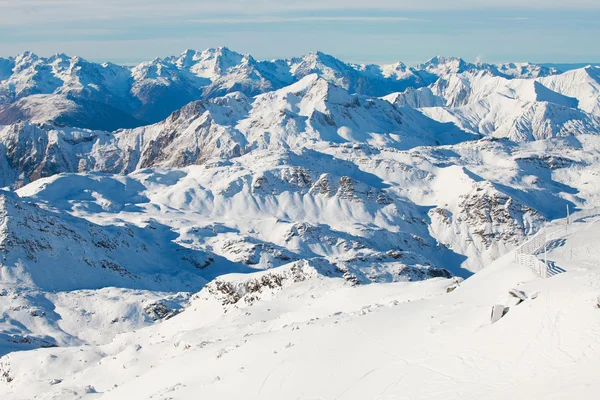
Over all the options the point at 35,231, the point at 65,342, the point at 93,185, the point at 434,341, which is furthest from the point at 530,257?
the point at 93,185

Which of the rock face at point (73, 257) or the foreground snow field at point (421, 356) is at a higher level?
the foreground snow field at point (421, 356)

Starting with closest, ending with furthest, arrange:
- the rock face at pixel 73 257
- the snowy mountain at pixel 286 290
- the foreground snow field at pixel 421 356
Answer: the foreground snow field at pixel 421 356
the snowy mountain at pixel 286 290
the rock face at pixel 73 257

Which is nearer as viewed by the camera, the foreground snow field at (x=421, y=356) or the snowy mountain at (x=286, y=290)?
the foreground snow field at (x=421, y=356)

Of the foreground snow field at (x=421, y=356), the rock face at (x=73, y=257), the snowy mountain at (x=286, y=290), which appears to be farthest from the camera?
the rock face at (x=73, y=257)

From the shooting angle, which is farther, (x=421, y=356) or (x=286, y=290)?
(x=286, y=290)

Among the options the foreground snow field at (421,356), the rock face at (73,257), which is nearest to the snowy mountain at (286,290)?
the foreground snow field at (421,356)

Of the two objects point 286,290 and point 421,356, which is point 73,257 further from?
point 421,356

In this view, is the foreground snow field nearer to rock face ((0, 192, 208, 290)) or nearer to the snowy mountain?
the snowy mountain

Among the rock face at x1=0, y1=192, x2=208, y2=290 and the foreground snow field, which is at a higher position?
the foreground snow field

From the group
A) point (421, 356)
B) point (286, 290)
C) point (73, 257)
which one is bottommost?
point (73, 257)

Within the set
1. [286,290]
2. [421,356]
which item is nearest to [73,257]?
[286,290]

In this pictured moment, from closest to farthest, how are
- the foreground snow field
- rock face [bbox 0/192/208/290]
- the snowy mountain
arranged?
the foreground snow field < the snowy mountain < rock face [bbox 0/192/208/290]

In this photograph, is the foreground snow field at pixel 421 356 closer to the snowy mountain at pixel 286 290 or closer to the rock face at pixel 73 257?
the snowy mountain at pixel 286 290

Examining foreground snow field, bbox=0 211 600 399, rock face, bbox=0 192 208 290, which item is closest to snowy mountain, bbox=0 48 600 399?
foreground snow field, bbox=0 211 600 399
